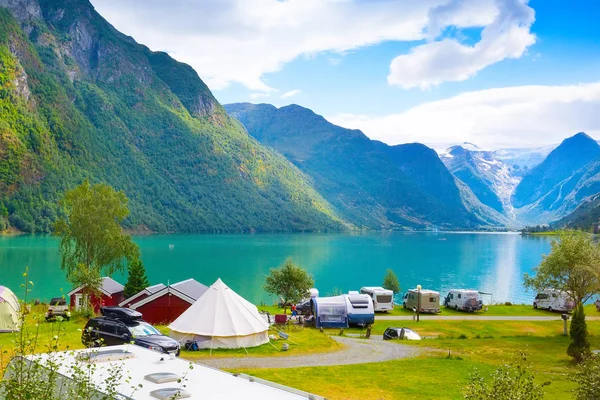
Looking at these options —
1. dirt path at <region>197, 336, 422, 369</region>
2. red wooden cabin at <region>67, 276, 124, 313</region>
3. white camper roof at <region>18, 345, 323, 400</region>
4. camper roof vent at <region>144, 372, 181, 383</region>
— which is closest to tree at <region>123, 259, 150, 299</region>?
red wooden cabin at <region>67, 276, 124, 313</region>

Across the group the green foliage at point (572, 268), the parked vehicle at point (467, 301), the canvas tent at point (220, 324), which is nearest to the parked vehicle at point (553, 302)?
the parked vehicle at point (467, 301)

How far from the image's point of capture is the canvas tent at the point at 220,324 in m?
27.1

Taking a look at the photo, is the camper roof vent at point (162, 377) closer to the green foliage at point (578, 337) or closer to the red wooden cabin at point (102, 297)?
the green foliage at point (578, 337)

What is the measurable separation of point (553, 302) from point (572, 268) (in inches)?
695

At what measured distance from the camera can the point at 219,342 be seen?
89.0ft

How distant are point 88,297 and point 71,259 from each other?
8.26 m

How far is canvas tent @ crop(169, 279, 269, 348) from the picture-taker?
1068 inches

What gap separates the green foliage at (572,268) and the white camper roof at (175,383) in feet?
97.8

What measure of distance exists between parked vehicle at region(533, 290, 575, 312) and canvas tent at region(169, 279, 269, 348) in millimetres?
34209

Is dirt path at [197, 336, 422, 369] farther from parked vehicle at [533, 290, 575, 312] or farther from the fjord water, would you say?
the fjord water

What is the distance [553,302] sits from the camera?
173 feet

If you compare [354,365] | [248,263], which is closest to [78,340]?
[354,365]

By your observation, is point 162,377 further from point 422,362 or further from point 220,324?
point 422,362

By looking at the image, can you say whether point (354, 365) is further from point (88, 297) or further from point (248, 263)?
point (248, 263)
